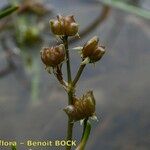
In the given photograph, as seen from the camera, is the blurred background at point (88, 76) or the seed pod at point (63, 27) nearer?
the seed pod at point (63, 27)

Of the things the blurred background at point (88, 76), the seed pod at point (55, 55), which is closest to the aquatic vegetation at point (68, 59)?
the seed pod at point (55, 55)

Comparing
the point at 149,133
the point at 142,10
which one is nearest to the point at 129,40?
the point at 142,10

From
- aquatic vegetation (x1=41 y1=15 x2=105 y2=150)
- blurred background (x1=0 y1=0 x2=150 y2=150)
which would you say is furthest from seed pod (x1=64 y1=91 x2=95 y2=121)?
blurred background (x1=0 y1=0 x2=150 y2=150)

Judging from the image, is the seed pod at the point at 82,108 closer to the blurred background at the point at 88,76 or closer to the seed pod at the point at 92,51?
the seed pod at the point at 92,51

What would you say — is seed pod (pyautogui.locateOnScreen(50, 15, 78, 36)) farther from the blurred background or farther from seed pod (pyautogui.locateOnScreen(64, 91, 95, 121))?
the blurred background

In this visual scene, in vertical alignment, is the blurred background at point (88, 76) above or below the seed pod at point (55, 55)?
below

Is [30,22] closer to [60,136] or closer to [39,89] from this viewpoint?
[39,89]

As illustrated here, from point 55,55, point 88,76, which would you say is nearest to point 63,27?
point 55,55
